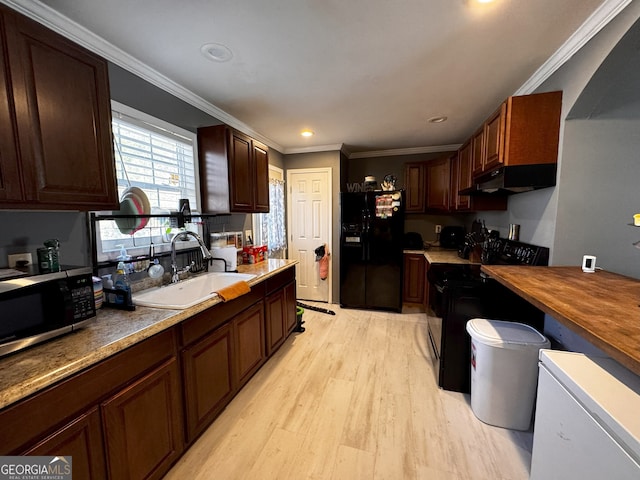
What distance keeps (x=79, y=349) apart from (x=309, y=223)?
3212 millimetres

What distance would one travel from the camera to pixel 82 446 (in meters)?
0.95

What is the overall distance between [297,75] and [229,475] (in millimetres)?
2598

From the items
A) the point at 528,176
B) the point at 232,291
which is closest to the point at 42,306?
the point at 232,291

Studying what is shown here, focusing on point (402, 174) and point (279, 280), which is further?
point (402, 174)

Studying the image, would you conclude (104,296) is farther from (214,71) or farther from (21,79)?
(214,71)

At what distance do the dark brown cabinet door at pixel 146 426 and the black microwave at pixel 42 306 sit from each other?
364mm

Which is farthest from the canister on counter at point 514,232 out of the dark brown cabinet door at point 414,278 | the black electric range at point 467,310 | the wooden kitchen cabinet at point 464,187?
the dark brown cabinet door at point 414,278

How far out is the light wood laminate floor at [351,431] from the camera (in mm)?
1416

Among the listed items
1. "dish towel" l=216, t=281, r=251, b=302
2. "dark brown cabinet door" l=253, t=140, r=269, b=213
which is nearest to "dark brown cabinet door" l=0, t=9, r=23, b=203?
"dish towel" l=216, t=281, r=251, b=302

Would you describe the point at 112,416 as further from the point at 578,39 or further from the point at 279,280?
the point at 578,39

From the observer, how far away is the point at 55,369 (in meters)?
0.85

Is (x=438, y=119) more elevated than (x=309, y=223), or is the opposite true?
(x=438, y=119)

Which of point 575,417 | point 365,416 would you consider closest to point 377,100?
point 575,417

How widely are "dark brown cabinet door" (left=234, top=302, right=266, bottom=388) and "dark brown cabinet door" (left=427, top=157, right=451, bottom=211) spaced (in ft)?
9.50
